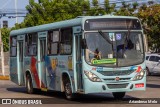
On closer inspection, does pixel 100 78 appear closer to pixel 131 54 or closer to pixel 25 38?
pixel 131 54

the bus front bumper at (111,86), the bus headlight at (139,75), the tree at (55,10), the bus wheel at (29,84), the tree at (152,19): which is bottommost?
the bus wheel at (29,84)

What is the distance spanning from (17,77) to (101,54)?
781 centimetres

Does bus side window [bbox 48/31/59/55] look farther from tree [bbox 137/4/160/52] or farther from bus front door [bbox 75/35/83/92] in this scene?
tree [bbox 137/4/160/52]

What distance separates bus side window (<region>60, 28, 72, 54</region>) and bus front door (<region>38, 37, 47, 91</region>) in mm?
1831

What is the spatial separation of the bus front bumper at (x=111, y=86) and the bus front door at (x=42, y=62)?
4105 millimetres

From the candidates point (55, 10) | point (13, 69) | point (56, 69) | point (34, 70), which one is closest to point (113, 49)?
point (56, 69)

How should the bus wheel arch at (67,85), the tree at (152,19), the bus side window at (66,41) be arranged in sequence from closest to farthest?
the bus wheel arch at (67,85), the bus side window at (66,41), the tree at (152,19)

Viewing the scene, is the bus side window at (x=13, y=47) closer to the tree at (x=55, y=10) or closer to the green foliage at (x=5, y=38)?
the tree at (x=55, y=10)

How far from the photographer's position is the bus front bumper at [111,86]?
14.5 meters

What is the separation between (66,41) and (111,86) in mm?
2553

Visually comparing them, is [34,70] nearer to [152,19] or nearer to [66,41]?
[66,41]

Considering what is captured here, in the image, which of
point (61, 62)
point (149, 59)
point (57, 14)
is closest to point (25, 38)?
point (61, 62)

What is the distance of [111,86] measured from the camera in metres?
14.7

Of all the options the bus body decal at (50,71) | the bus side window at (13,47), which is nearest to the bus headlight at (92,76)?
the bus body decal at (50,71)
